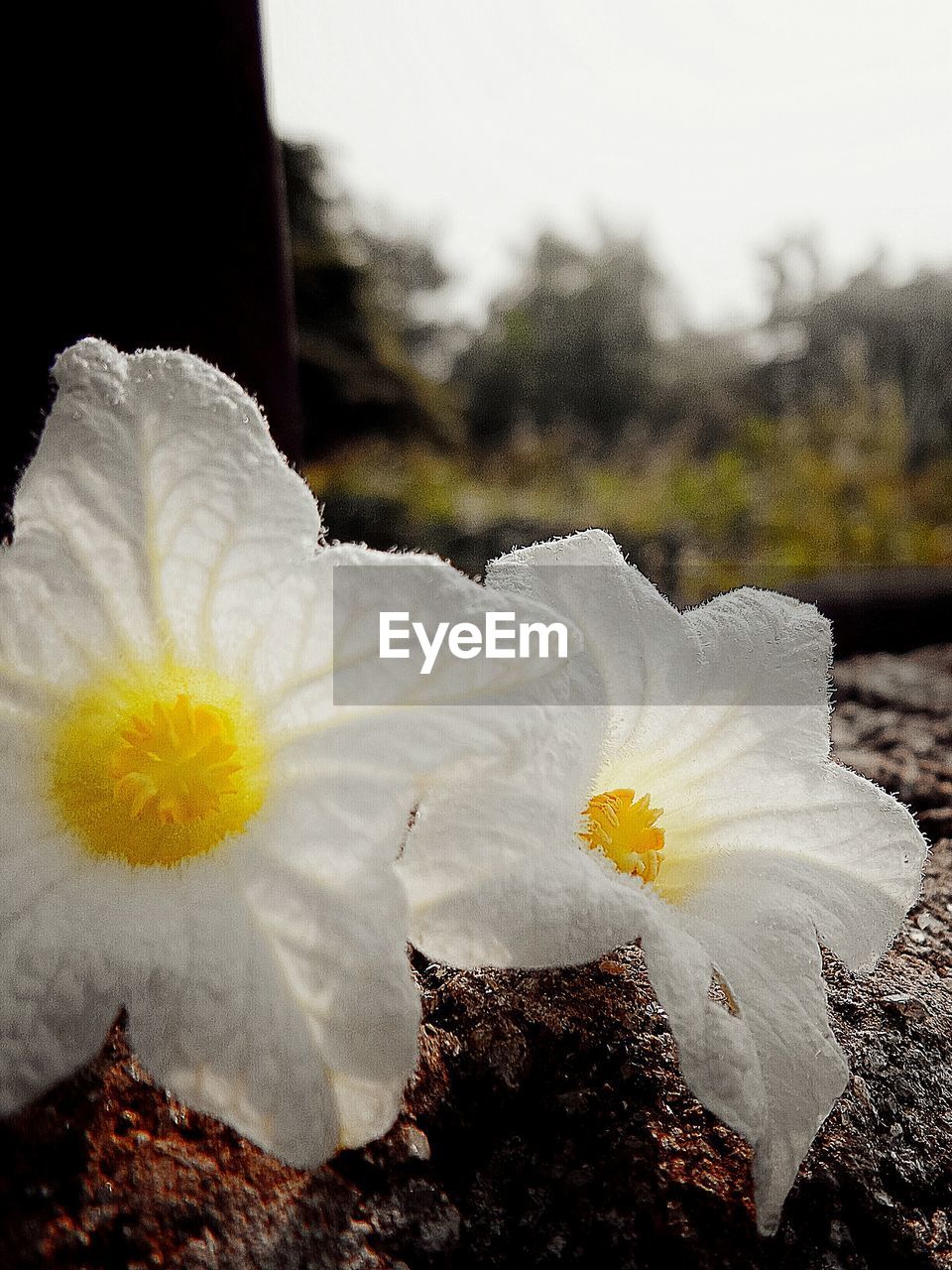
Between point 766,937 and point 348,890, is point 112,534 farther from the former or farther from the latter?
point 766,937

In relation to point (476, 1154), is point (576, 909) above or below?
above

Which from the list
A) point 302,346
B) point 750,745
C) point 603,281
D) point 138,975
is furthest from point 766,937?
point 603,281

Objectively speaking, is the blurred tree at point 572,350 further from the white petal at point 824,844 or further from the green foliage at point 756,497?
the white petal at point 824,844

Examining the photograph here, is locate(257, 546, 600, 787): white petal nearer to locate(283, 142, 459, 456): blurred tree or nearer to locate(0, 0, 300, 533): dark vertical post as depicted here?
locate(0, 0, 300, 533): dark vertical post

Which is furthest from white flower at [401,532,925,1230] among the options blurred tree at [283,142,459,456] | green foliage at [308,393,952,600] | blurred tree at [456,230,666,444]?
blurred tree at [456,230,666,444]

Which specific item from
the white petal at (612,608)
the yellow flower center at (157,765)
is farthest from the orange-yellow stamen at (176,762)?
the white petal at (612,608)
